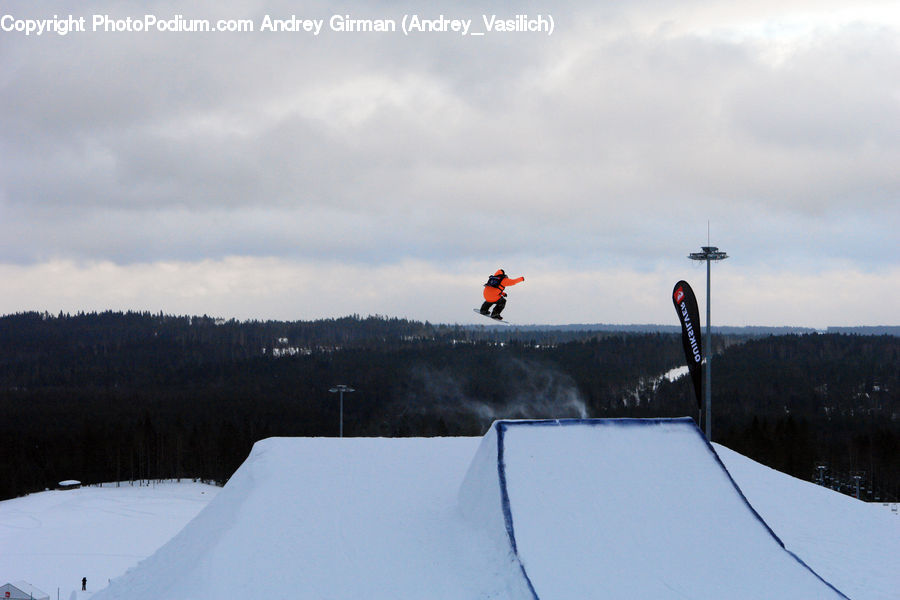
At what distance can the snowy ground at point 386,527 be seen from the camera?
13625 millimetres

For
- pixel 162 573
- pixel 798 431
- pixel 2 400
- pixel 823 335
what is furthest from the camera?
pixel 823 335

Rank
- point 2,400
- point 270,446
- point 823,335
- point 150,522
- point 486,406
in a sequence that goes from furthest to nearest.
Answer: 1. point 823,335
2. point 2,400
3. point 486,406
4. point 150,522
5. point 270,446

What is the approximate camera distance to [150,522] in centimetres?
4662

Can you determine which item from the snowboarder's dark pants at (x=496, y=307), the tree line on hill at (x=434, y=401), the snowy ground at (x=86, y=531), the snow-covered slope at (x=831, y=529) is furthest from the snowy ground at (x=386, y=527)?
the tree line on hill at (x=434, y=401)

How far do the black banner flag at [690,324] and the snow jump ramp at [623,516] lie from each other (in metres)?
6.03

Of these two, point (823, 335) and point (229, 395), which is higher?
point (823, 335)

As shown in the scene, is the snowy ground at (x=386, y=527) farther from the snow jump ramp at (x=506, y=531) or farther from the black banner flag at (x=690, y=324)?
the black banner flag at (x=690, y=324)

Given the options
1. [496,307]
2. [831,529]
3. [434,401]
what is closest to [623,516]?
[496,307]

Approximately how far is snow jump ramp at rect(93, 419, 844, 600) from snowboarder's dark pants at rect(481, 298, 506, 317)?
Answer: 261cm

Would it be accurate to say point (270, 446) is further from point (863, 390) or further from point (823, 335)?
point (823, 335)

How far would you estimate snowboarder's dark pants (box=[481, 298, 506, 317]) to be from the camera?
17219mm

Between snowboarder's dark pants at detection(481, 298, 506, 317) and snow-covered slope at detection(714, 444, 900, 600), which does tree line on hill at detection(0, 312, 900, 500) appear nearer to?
snow-covered slope at detection(714, 444, 900, 600)

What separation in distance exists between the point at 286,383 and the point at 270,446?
330 feet

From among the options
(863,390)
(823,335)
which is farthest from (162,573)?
(823,335)
